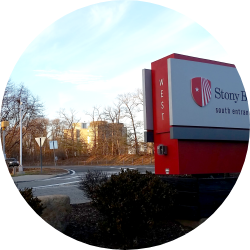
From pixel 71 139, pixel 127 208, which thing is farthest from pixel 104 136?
pixel 127 208

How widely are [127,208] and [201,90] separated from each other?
18.6 ft

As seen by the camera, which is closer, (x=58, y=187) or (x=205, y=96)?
(x=205, y=96)

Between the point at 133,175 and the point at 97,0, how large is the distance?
9.87ft

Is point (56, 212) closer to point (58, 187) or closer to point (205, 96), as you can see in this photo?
point (205, 96)

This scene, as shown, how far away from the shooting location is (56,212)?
5.29 metres

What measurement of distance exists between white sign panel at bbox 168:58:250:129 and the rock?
399cm

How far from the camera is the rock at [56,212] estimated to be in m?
5.15

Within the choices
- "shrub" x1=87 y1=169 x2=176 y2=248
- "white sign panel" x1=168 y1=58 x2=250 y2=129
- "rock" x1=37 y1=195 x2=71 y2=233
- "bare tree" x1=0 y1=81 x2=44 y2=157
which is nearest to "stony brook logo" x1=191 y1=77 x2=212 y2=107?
"white sign panel" x1=168 y1=58 x2=250 y2=129

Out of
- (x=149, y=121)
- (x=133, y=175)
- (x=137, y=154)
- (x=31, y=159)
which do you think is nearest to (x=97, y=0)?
(x=133, y=175)

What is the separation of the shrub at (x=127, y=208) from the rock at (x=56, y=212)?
1.03 metres

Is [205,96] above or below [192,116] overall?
above

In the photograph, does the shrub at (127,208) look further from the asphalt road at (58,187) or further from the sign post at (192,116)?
the sign post at (192,116)

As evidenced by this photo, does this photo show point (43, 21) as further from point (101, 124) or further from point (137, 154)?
point (101, 124)

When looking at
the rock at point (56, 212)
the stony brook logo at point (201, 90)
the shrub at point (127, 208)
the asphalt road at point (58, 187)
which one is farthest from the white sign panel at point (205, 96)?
the rock at point (56, 212)
